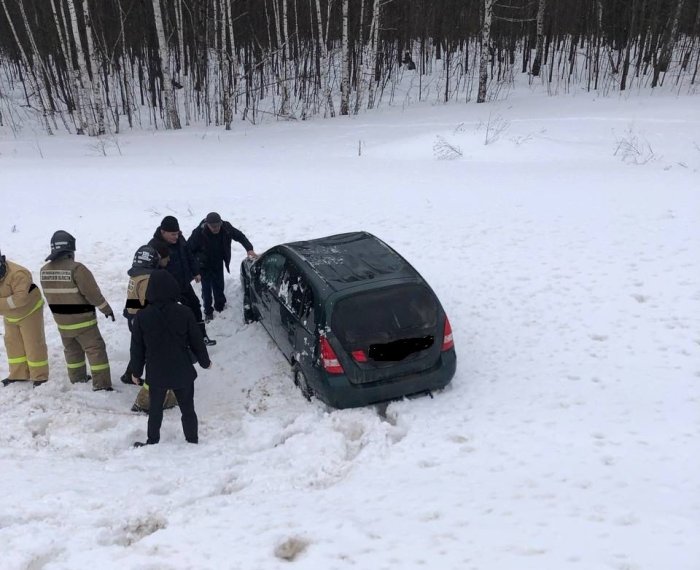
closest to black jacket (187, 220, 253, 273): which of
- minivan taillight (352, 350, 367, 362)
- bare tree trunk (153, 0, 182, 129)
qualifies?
minivan taillight (352, 350, 367, 362)

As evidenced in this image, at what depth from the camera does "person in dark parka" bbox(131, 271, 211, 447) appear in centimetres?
485

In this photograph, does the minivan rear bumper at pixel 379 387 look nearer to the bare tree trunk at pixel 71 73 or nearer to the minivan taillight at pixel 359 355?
the minivan taillight at pixel 359 355

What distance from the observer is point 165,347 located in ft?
16.4

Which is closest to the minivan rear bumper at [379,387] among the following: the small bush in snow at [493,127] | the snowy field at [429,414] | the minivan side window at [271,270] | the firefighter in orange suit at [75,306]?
the snowy field at [429,414]

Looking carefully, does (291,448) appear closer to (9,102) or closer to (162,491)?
(162,491)

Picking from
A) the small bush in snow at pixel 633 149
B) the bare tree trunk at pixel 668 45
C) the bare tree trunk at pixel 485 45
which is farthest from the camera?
the bare tree trunk at pixel 668 45

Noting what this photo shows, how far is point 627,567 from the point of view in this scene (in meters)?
3.32

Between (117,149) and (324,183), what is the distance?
855 centimetres

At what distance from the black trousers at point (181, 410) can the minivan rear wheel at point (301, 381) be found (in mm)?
1233

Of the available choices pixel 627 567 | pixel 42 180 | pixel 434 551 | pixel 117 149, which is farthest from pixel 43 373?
pixel 117 149

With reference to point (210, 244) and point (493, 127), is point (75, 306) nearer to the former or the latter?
point (210, 244)

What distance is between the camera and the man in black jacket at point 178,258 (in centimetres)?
647

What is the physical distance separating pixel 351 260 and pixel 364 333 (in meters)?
1.16

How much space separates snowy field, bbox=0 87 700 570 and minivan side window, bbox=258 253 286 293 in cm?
95
